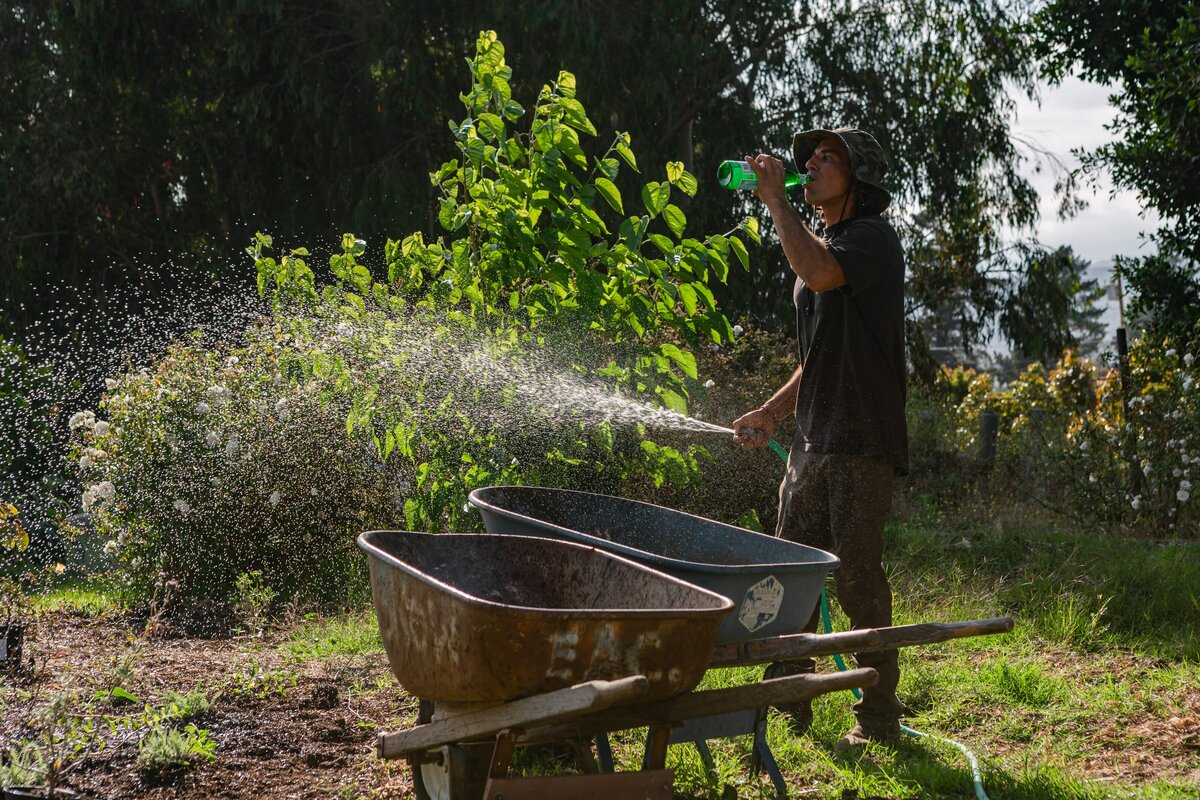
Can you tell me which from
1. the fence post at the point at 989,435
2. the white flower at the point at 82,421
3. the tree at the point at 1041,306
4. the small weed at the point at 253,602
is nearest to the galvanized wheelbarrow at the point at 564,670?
the small weed at the point at 253,602

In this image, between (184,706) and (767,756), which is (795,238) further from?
(184,706)

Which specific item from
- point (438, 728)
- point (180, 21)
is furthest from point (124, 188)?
point (438, 728)

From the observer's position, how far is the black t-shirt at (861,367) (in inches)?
149

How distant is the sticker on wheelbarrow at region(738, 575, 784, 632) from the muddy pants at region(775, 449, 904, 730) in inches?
29.3

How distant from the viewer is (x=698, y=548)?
12.3 ft

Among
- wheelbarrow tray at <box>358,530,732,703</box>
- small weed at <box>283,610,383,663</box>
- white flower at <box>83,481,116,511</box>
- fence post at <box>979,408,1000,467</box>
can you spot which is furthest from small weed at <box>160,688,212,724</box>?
fence post at <box>979,408,1000,467</box>

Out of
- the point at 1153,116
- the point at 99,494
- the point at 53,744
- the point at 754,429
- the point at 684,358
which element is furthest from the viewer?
the point at 1153,116

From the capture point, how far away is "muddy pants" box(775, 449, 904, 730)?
3.81 m

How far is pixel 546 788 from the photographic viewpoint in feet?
8.24

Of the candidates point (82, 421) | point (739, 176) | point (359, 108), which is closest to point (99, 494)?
point (82, 421)

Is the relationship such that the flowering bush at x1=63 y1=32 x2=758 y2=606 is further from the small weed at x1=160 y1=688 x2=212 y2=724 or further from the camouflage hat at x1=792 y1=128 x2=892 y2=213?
the small weed at x1=160 y1=688 x2=212 y2=724

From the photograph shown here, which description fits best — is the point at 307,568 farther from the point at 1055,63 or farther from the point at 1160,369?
the point at 1055,63

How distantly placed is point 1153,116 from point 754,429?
5260 mm

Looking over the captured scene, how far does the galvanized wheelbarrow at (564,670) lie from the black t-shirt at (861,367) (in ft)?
3.59
